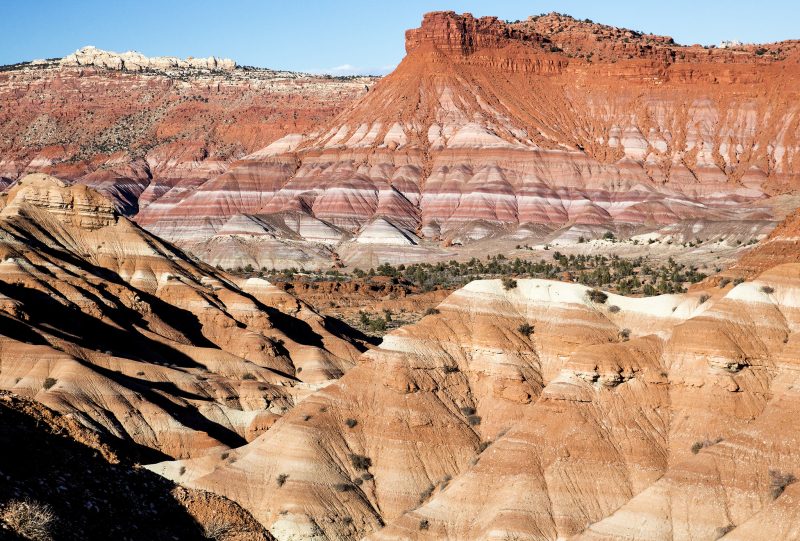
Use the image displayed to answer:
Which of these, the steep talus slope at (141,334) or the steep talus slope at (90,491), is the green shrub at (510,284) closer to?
the steep talus slope at (141,334)

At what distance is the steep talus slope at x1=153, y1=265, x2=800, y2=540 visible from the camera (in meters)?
33.4

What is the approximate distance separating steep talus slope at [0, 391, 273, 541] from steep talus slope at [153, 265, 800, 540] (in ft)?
49.1

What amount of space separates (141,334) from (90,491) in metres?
56.3

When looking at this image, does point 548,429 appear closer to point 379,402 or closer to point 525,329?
point 525,329

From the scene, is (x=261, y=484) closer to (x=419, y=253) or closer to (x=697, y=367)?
(x=697, y=367)

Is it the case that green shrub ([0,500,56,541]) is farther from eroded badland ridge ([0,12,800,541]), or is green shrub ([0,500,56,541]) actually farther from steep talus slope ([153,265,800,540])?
steep talus slope ([153,265,800,540])

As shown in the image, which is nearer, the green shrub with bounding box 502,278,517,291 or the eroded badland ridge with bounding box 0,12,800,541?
the eroded badland ridge with bounding box 0,12,800,541

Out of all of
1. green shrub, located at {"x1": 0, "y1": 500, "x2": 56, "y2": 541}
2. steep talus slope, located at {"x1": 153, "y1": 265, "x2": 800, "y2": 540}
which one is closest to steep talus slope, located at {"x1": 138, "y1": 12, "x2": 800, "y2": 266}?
steep talus slope, located at {"x1": 153, "y1": 265, "x2": 800, "y2": 540}

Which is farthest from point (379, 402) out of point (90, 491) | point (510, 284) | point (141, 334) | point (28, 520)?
point (141, 334)

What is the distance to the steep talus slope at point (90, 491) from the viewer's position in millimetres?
17031

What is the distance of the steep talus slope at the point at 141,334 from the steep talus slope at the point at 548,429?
11202mm

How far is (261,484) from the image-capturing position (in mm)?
38719

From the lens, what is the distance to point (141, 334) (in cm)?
7300

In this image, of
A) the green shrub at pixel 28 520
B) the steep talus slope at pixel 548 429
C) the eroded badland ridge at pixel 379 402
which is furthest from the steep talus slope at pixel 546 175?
the green shrub at pixel 28 520
